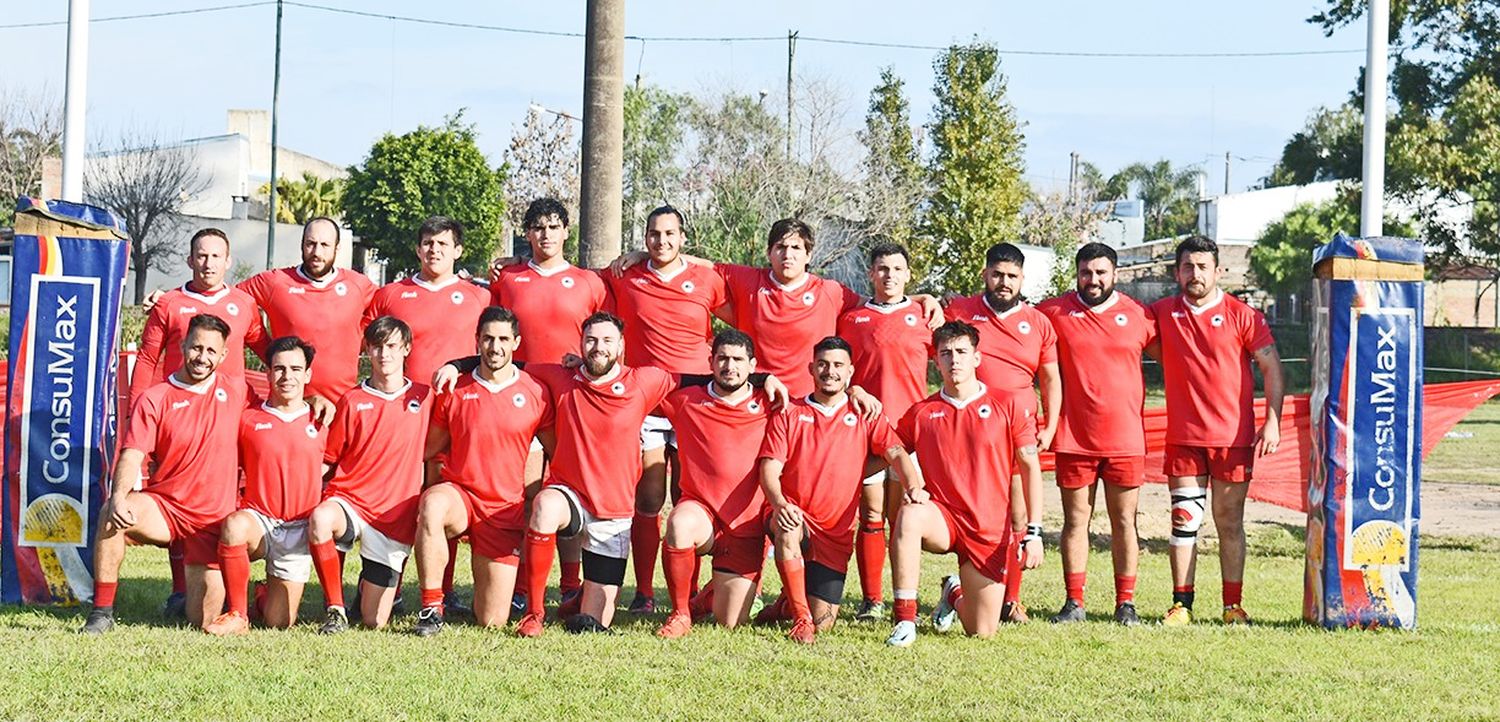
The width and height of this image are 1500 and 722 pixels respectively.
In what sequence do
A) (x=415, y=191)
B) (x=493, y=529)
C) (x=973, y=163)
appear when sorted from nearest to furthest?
(x=493, y=529), (x=973, y=163), (x=415, y=191)

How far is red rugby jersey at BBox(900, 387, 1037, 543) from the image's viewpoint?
24.4 ft

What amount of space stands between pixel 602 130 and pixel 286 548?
446 cm

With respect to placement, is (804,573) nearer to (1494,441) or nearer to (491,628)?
(491,628)

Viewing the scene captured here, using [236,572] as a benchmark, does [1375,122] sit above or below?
above

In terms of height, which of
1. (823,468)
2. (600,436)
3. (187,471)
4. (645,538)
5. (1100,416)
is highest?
(1100,416)

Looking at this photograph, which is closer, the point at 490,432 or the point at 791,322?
the point at 490,432

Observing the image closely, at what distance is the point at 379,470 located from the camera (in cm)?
737

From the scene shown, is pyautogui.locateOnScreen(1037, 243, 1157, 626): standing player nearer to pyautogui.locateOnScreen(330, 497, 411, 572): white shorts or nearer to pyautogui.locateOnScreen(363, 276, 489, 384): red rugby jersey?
pyautogui.locateOnScreen(363, 276, 489, 384): red rugby jersey

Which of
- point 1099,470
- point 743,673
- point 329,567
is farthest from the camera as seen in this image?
point 1099,470

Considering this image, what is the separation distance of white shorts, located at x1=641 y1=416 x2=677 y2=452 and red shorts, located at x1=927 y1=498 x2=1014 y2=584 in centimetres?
137

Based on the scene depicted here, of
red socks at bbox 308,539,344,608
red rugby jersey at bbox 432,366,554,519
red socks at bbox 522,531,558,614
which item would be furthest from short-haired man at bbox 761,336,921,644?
red socks at bbox 308,539,344,608

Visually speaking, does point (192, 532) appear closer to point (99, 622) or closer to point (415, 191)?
point (99, 622)

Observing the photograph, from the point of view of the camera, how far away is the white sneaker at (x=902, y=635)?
23.1 feet

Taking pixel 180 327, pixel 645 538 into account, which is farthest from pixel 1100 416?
pixel 180 327
